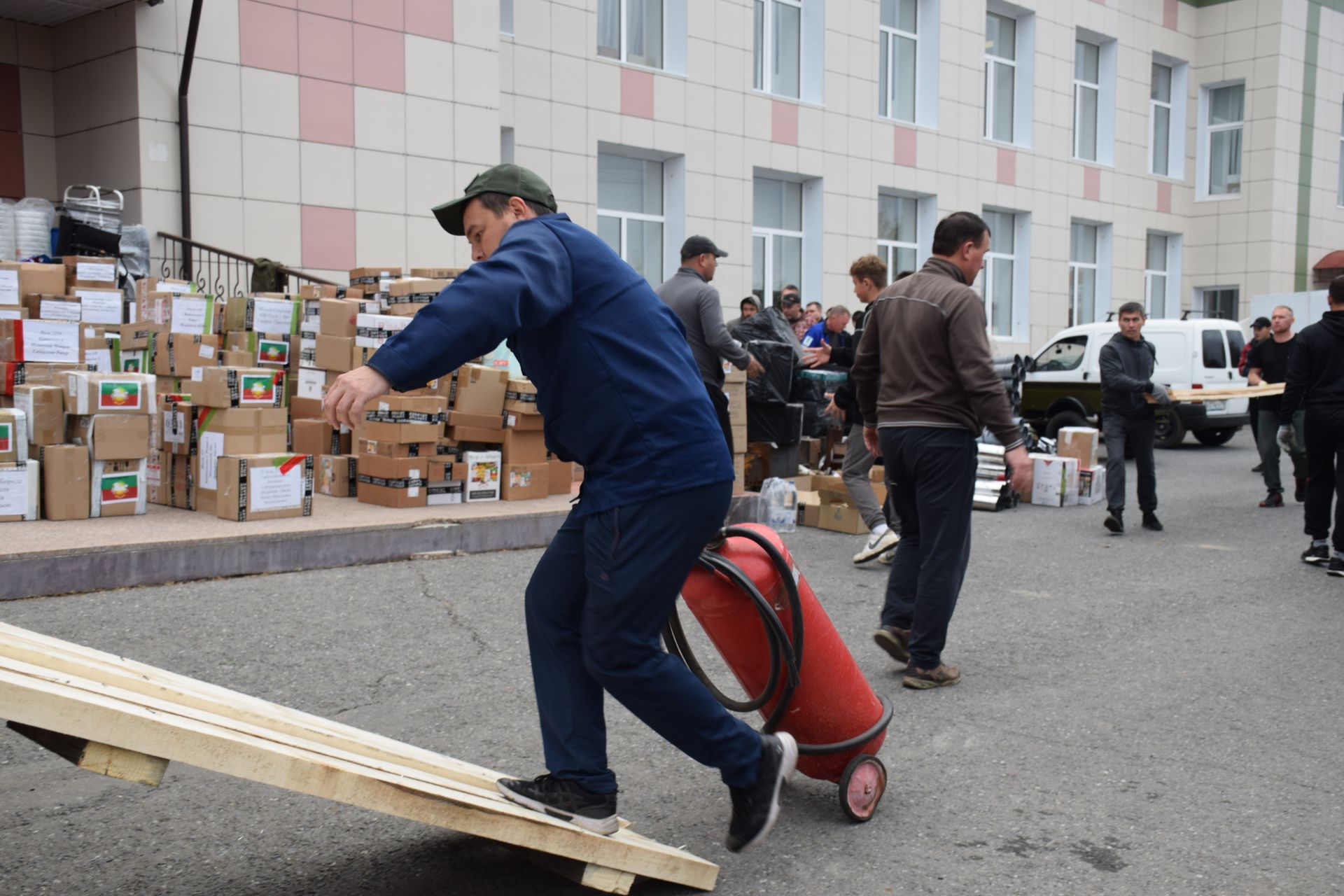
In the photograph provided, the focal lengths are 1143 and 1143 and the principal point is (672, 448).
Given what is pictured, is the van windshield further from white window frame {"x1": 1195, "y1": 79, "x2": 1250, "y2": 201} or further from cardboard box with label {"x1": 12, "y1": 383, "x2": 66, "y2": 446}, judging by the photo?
white window frame {"x1": 1195, "y1": 79, "x2": 1250, "y2": 201}

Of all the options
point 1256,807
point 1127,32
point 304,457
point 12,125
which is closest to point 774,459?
point 304,457

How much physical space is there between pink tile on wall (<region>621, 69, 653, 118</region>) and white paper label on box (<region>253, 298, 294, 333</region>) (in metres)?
8.24

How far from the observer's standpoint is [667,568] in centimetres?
288

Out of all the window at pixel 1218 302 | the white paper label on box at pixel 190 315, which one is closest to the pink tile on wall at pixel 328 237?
the white paper label on box at pixel 190 315

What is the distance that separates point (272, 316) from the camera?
9.83 metres

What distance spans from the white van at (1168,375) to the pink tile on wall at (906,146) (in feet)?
17.9

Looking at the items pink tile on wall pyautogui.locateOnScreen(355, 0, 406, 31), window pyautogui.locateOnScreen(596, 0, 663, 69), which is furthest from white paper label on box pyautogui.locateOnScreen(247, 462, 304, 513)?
window pyautogui.locateOnScreen(596, 0, 663, 69)

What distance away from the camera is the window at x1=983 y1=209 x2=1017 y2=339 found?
24.0 meters

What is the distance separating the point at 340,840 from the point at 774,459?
7286 millimetres

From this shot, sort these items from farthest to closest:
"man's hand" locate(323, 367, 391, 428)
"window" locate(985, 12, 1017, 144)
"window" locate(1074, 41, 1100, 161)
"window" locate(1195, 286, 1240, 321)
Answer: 1. "window" locate(1195, 286, 1240, 321)
2. "window" locate(1074, 41, 1100, 161)
3. "window" locate(985, 12, 1017, 144)
4. "man's hand" locate(323, 367, 391, 428)

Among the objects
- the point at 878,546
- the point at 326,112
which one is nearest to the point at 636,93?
the point at 326,112

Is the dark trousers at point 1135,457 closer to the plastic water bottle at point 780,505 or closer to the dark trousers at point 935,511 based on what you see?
the plastic water bottle at point 780,505

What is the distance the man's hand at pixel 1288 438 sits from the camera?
9.91 metres

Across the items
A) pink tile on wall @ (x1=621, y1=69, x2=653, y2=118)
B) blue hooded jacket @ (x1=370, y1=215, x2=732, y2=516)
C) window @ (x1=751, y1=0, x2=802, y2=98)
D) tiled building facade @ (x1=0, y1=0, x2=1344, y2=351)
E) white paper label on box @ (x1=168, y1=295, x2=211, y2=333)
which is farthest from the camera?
window @ (x1=751, y1=0, x2=802, y2=98)
